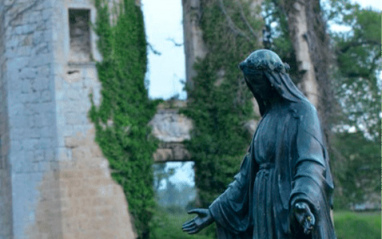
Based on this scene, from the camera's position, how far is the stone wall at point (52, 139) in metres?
15.2

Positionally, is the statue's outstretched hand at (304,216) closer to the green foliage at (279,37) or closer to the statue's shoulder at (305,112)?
the statue's shoulder at (305,112)

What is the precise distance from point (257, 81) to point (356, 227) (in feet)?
58.3

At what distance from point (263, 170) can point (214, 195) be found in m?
12.3

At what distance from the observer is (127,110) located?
16203mm

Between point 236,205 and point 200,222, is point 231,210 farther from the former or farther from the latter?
point 200,222

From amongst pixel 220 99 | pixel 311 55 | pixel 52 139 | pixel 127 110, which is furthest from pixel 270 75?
pixel 311 55

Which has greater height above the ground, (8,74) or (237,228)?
(8,74)

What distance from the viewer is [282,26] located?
23.5 m

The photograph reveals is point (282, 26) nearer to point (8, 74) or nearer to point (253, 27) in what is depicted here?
point (253, 27)

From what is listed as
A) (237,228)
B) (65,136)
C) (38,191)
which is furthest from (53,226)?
(237,228)

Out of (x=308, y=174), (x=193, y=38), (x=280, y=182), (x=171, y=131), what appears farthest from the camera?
(x=193, y=38)

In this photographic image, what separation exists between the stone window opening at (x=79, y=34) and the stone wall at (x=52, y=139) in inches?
6.4

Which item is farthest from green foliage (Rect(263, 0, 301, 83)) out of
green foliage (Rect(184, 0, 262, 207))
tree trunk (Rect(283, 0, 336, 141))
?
green foliage (Rect(184, 0, 262, 207))

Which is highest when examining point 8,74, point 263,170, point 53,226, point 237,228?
point 8,74
